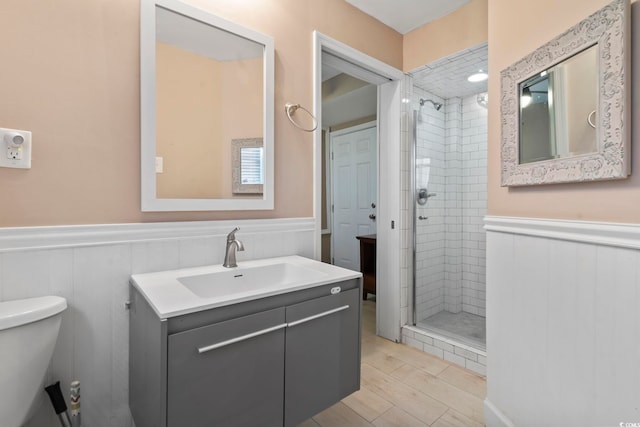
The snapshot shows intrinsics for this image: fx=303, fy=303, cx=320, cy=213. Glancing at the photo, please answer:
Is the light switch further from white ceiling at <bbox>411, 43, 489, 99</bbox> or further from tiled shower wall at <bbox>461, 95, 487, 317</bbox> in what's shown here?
tiled shower wall at <bbox>461, 95, 487, 317</bbox>

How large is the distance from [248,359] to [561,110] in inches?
58.8

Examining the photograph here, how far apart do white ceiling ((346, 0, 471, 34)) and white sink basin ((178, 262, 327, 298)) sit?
6.14ft

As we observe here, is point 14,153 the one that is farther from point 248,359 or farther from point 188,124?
point 248,359

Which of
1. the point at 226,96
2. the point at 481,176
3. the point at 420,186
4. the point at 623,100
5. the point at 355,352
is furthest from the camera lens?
the point at 481,176

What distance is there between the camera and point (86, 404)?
124 cm

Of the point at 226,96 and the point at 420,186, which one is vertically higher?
the point at 226,96

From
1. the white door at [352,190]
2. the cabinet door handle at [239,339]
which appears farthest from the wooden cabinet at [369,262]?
the cabinet door handle at [239,339]

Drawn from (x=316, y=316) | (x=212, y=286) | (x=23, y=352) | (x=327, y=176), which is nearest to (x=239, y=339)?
(x=316, y=316)

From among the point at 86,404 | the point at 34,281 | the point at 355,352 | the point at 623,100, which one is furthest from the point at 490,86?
the point at 86,404

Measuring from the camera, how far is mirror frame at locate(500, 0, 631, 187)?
3.02ft

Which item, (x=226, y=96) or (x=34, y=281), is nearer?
(x=34, y=281)

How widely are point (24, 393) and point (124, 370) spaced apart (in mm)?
394

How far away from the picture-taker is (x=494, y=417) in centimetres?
150

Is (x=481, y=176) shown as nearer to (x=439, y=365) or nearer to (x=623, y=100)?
(x=439, y=365)
